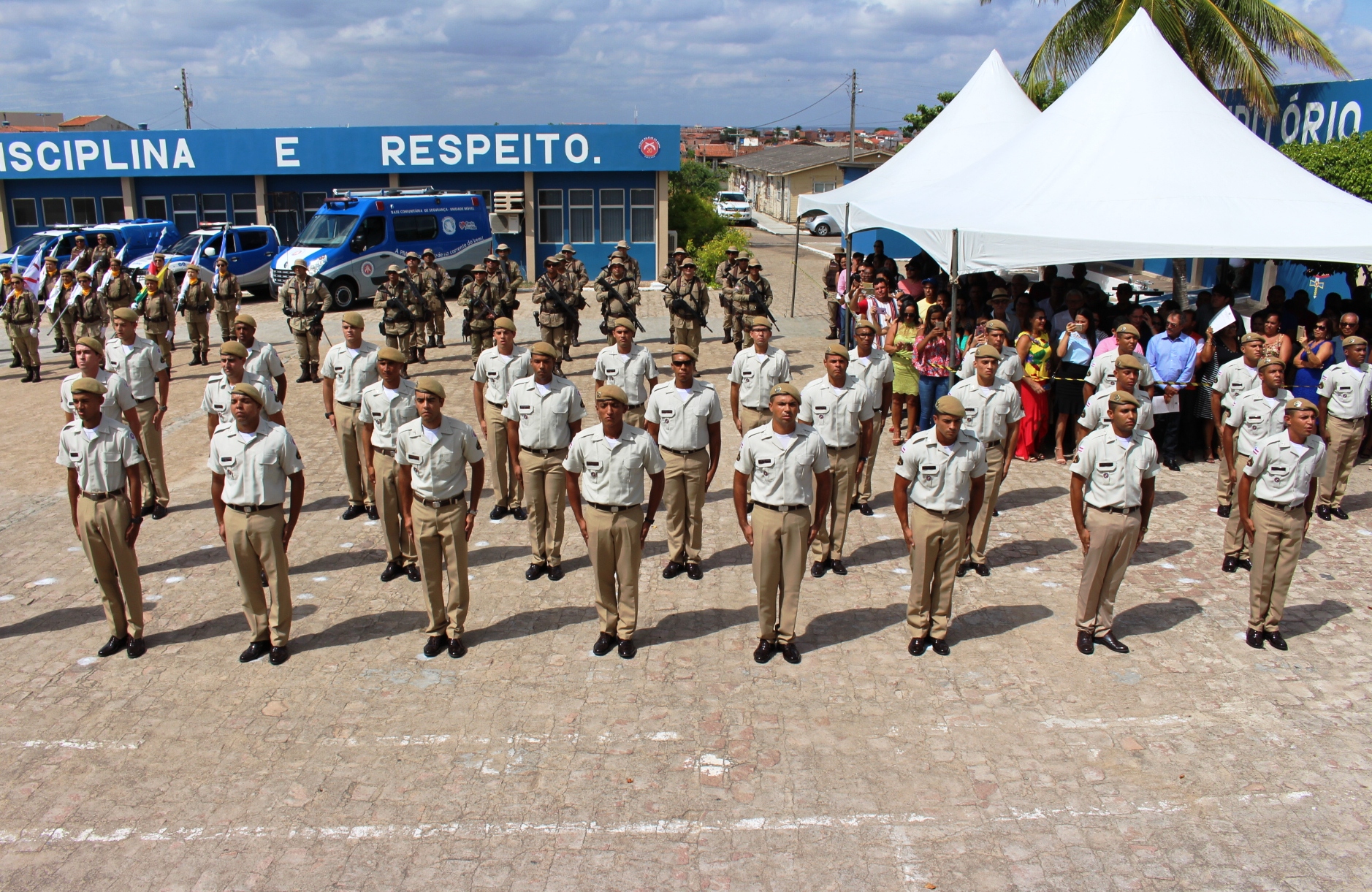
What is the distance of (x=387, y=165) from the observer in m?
25.9

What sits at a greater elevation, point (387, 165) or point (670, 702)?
point (387, 165)

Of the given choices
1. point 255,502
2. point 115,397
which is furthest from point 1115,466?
point 115,397

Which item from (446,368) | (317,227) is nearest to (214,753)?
(446,368)

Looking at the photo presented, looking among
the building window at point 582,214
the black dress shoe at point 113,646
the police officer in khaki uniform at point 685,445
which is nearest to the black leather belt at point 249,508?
the black dress shoe at point 113,646

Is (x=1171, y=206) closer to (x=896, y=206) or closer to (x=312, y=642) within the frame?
(x=896, y=206)

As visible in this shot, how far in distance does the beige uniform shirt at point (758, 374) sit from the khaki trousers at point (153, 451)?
5044 mm

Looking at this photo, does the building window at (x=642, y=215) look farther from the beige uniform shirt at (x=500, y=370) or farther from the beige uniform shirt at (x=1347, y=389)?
the beige uniform shirt at (x=1347, y=389)

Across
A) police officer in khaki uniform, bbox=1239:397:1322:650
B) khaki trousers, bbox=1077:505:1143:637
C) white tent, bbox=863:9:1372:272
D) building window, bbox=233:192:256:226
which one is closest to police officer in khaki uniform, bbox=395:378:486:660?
khaki trousers, bbox=1077:505:1143:637

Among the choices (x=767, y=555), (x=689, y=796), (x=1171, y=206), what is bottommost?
(x=689, y=796)

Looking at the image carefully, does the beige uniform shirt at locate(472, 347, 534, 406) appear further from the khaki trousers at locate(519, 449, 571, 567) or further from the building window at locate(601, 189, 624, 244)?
the building window at locate(601, 189, 624, 244)

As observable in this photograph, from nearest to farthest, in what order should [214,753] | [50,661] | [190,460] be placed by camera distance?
[214,753], [50,661], [190,460]

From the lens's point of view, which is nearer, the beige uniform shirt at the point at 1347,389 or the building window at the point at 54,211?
the beige uniform shirt at the point at 1347,389

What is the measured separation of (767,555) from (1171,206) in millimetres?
6185

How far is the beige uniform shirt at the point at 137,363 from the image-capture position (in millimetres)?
8719
